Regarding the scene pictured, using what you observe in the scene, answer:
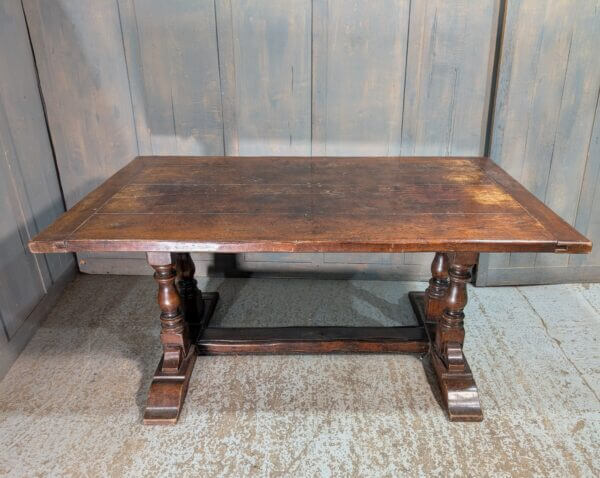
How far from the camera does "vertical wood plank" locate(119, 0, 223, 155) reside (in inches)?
89.6

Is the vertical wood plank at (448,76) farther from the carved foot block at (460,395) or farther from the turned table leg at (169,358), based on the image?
the turned table leg at (169,358)

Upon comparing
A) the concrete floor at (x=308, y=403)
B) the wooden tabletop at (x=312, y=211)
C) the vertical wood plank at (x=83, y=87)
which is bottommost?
the concrete floor at (x=308, y=403)

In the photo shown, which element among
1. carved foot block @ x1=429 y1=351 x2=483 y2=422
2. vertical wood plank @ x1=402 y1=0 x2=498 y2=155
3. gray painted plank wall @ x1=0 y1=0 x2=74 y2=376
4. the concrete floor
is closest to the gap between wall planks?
vertical wood plank @ x1=402 y1=0 x2=498 y2=155

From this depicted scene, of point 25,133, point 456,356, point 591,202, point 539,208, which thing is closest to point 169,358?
point 456,356

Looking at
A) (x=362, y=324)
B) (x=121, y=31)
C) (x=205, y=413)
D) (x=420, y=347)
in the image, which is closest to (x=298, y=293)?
(x=362, y=324)

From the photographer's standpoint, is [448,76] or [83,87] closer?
[448,76]

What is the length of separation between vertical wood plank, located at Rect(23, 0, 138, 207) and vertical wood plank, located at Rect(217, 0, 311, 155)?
0.52 metres

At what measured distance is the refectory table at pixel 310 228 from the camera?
1410 millimetres

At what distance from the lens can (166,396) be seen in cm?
177

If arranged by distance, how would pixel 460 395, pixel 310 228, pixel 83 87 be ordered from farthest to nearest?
1. pixel 83 87
2. pixel 460 395
3. pixel 310 228

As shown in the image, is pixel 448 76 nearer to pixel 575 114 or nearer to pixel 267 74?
pixel 575 114

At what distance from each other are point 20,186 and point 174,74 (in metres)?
0.87

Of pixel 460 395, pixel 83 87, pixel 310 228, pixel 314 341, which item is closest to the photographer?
pixel 310 228

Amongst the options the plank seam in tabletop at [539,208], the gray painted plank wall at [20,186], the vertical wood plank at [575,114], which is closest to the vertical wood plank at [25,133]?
the gray painted plank wall at [20,186]
